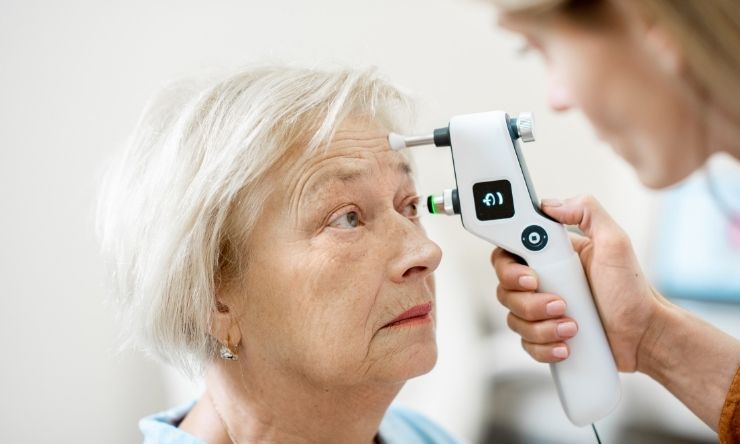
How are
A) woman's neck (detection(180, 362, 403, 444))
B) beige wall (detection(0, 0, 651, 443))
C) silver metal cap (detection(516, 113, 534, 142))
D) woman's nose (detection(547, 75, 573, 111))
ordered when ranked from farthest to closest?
beige wall (detection(0, 0, 651, 443))
woman's neck (detection(180, 362, 403, 444))
silver metal cap (detection(516, 113, 534, 142))
woman's nose (detection(547, 75, 573, 111))

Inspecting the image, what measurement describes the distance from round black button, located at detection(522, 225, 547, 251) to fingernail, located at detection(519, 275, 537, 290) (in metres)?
0.05

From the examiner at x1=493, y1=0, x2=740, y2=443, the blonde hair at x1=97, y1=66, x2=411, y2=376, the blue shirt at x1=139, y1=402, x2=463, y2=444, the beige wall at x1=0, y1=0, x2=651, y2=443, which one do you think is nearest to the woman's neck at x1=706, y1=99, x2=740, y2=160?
the examiner at x1=493, y1=0, x2=740, y2=443

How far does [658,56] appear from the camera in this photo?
0.67 metres

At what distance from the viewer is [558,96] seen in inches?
33.1

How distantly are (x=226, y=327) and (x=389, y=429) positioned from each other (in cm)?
43

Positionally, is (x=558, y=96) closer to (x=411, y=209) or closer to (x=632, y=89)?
(x=632, y=89)

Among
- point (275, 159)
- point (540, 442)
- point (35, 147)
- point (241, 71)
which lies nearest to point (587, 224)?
point (275, 159)

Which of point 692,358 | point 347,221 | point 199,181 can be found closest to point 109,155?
point 199,181

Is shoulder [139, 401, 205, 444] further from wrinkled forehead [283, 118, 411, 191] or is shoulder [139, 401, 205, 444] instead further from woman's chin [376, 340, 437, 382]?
wrinkled forehead [283, 118, 411, 191]

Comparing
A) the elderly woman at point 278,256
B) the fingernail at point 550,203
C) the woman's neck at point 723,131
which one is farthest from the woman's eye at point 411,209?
the woman's neck at point 723,131

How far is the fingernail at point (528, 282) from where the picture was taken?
118 centimetres

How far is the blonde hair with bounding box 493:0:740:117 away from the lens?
1.98 ft

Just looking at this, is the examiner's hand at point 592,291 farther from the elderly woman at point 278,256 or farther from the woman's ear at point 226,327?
the woman's ear at point 226,327

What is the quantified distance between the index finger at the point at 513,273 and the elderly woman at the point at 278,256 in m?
0.11
